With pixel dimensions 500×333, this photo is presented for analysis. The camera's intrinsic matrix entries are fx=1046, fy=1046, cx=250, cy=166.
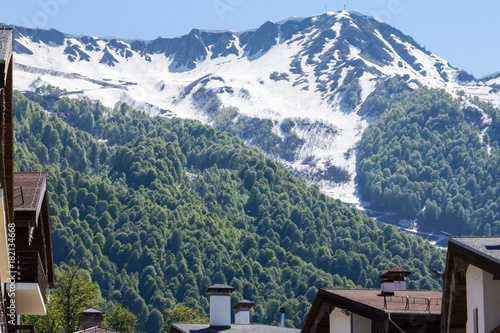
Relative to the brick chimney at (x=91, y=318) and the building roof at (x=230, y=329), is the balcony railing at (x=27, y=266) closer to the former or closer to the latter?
the building roof at (x=230, y=329)

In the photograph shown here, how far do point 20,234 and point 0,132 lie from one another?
7.52 metres

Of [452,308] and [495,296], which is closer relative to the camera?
[495,296]

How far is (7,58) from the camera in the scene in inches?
710

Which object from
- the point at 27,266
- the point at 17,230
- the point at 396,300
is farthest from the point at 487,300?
the point at 27,266

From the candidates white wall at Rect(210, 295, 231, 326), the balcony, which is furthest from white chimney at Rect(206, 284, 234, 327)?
the balcony

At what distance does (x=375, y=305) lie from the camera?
1120 inches

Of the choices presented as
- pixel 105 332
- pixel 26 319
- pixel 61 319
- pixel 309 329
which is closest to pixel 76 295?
pixel 61 319

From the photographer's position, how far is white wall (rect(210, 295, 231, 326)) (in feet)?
170

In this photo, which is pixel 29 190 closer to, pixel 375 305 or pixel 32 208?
pixel 32 208

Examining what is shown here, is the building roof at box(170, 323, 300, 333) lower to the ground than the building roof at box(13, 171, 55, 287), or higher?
lower

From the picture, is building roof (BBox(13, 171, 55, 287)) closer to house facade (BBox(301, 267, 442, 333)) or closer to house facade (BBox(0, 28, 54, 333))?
house facade (BBox(0, 28, 54, 333))

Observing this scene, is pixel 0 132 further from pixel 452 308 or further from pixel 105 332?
pixel 105 332

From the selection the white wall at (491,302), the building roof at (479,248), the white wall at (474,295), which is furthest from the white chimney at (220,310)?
the white wall at (491,302)

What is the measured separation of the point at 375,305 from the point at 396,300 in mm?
1752
